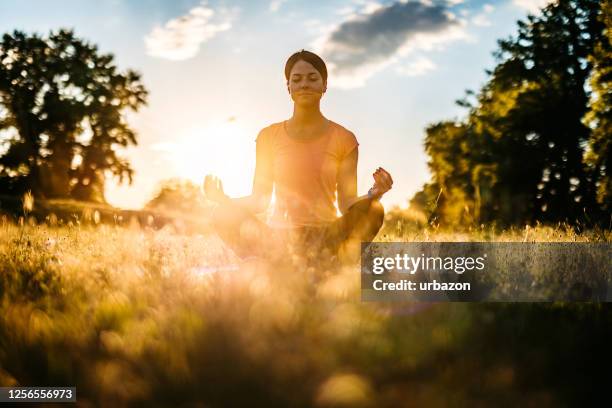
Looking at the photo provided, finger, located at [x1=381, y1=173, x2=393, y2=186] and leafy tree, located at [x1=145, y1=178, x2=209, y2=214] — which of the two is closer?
finger, located at [x1=381, y1=173, x2=393, y2=186]

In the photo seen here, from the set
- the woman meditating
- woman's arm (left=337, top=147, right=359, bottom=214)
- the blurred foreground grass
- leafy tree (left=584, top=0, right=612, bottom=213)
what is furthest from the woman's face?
leafy tree (left=584, top=0, right=612, bottom=213)

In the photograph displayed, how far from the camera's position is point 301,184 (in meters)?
4.86

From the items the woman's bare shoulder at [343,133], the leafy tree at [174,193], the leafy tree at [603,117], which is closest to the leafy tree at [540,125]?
the leafy tree at [603,117]

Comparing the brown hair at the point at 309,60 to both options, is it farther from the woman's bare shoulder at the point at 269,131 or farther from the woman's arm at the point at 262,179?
the woman's arm at the point at 262,179

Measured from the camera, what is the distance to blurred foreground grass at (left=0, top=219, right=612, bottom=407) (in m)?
2.00

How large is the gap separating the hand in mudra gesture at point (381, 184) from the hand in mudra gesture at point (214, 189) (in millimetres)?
1181

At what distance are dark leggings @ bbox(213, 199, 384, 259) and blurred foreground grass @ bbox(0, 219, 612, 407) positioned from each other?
75 cm

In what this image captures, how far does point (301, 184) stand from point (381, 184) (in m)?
1.01

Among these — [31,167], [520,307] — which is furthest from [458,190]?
[520,307]

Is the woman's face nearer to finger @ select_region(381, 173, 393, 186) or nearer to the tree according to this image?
finger @ select_region(381, 173, 393, 186)

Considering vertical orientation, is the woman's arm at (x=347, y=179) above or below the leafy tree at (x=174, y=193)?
below

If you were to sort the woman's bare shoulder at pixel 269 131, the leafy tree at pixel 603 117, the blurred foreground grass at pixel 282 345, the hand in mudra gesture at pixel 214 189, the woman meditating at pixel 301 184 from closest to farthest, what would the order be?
the blurred foreground grass at pixel 282 345 → the hand in mudra gesture at pixel 214 189 → the woman meditating at pixel 301 184 → the woman's bare shoulder at pixel 269 131 → the leafy tree at pixel 603 117

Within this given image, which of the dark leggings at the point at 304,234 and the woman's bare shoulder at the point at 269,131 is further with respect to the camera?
the woman's bare shoulder at the point at 269,131

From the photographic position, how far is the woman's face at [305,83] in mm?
4777
